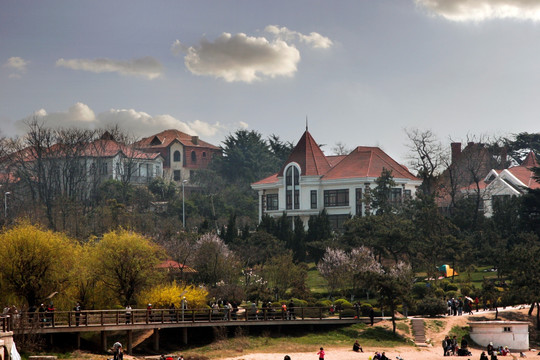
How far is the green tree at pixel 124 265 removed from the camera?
51.8m

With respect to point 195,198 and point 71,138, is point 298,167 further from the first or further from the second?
point 71,138

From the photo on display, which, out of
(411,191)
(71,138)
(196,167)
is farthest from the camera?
(196,167)

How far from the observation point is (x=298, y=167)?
9188cm

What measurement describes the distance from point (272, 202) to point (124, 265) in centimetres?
4429

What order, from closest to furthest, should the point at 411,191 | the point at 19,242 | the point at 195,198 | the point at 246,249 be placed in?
the point at 19,242 → the point at 246,249 → the point at 411,191 → the point at 195,198

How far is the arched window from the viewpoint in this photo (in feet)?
301

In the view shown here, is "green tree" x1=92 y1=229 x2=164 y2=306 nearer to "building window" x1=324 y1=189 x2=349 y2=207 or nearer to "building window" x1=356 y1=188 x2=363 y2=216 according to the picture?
"building window" x1=356 y1=188 x2=363 y2=216

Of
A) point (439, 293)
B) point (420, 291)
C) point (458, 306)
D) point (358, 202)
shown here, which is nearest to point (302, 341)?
point (458, 306)

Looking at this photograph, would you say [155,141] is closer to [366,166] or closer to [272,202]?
[272,202]

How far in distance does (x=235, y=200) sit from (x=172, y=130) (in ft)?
109

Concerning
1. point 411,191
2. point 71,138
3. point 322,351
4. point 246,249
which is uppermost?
point 71,138

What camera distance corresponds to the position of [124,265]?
52219 mm

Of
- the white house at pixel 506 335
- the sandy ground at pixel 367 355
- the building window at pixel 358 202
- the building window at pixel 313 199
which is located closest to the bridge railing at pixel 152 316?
the sandy ground at pixel 367 355

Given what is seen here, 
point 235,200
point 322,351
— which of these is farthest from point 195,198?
point 322,351
